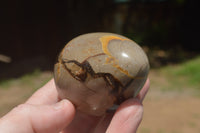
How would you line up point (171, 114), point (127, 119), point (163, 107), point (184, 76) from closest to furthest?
1. point (127, 119)
2. point (171, 114)
3. point (163, 107)
4. point (184, 76)

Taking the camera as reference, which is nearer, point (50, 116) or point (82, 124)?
point (50, 116)

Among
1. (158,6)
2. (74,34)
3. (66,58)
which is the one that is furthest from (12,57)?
(158,6)

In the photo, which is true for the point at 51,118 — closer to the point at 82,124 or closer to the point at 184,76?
the point at 82,124

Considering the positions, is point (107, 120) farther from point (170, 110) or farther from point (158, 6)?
point (158, 6)

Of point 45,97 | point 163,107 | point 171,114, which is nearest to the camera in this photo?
point 45,97

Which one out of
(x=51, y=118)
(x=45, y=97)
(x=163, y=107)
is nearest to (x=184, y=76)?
(x=163, y=107)

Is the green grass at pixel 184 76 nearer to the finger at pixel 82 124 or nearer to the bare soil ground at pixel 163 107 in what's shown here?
the bare soil ground at pixel 163 107

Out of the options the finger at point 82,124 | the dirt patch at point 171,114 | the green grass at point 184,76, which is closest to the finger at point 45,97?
the finger at point 82,124

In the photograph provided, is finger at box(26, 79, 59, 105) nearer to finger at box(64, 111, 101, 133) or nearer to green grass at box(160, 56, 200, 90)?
finger at box(64, 111, 101, 133)
